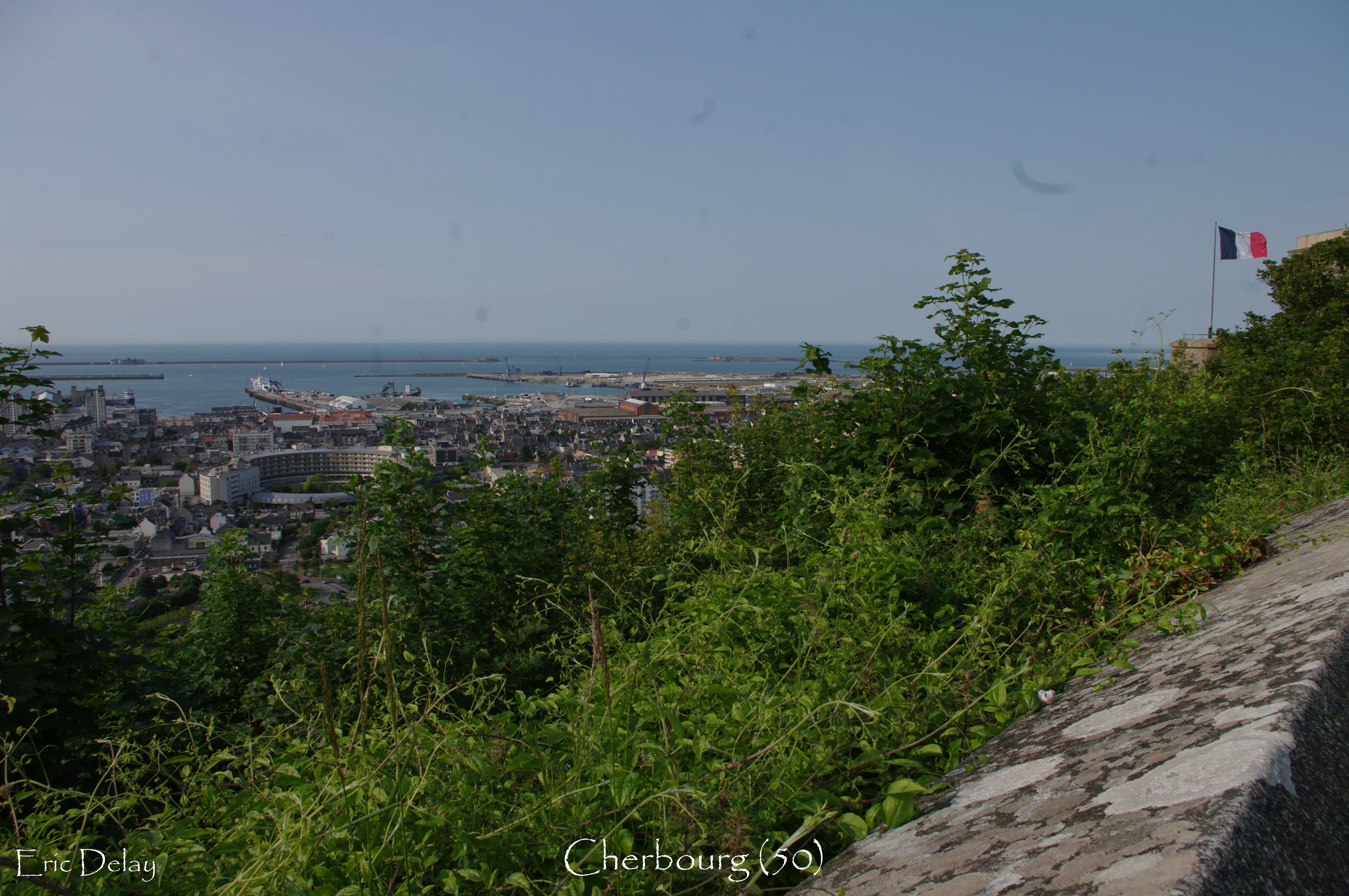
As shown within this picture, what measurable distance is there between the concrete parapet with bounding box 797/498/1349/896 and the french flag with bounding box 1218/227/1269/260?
2014 cm

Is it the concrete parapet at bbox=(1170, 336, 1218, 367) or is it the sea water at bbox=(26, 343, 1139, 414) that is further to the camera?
the sea water at bbox=(26, 343, 1139, 414)

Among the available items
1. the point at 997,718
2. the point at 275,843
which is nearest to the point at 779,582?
the point at 997,718

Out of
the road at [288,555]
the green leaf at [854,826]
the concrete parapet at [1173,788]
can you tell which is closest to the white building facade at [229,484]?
the road at [288,555]

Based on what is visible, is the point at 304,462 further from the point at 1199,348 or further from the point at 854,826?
the point at 1199,348

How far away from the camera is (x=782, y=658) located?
230 centimetres

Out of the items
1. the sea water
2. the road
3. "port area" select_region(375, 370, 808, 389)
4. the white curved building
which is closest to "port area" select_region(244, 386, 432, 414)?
the sea water

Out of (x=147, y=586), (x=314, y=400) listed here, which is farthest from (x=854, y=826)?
(x=314, y=400)

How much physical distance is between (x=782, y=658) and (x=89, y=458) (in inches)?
241

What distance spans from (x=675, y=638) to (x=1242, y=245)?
21.6 meters

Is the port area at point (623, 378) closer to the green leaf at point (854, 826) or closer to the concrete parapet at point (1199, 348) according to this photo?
the green leaf at point (854, 826)

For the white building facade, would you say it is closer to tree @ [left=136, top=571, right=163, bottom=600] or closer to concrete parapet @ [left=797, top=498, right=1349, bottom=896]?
tree @ [left=136, top=571, right=163, bottom=600]

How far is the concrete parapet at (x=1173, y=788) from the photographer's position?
35.1 inches

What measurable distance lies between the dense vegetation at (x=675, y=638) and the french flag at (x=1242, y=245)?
14.4 meters

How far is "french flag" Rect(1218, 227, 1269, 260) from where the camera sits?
667 inches
